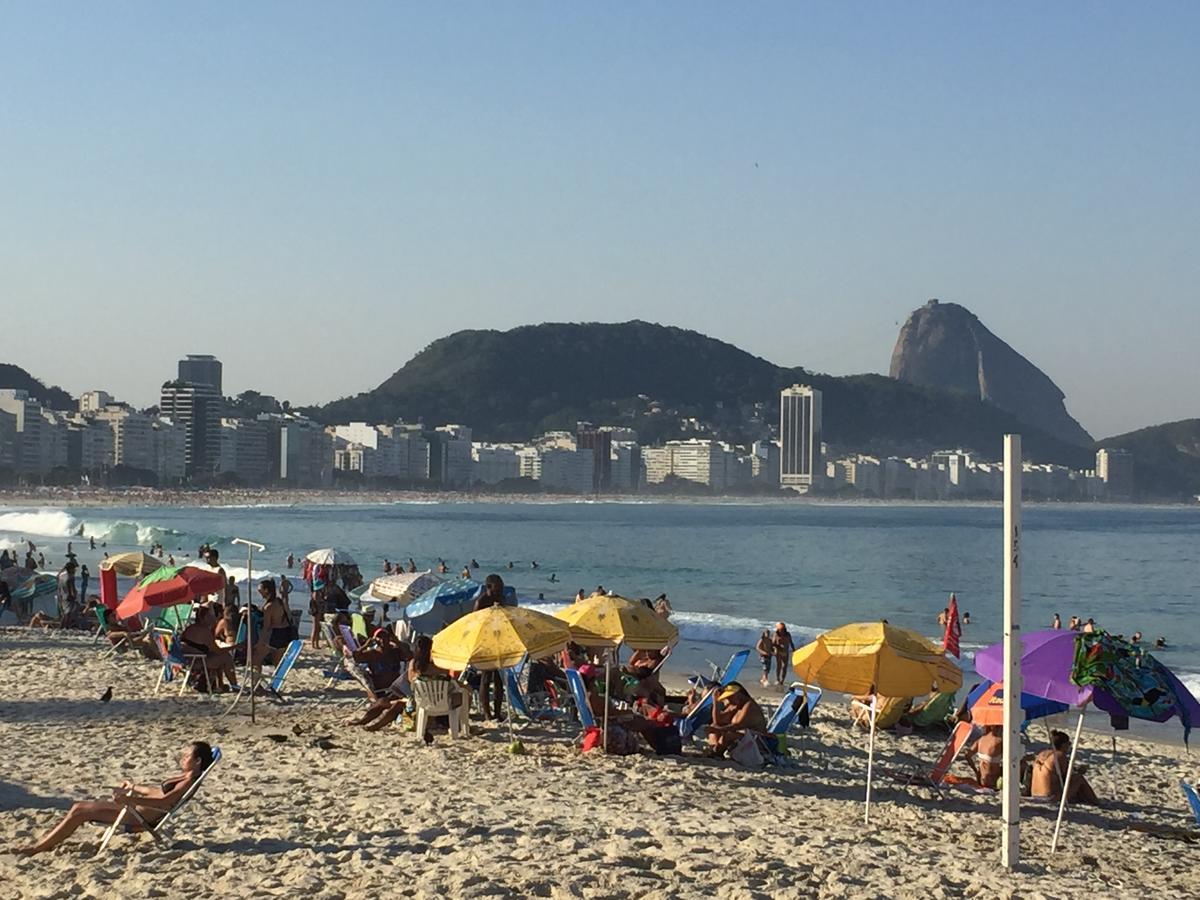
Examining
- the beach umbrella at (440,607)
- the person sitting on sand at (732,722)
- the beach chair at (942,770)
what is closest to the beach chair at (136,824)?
the person sitting on sand at (732,722)

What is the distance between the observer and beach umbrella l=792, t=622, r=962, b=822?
8422 millimetres

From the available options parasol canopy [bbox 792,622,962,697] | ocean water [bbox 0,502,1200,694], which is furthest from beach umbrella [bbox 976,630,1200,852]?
ocean water [bbox 0,502,1200,694]

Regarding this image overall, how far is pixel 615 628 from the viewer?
34.7 feet

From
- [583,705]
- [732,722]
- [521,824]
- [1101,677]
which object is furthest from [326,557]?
[1101,677]

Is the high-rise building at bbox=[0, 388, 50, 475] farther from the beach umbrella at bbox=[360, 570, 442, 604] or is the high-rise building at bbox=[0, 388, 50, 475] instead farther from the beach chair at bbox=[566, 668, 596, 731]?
the beach chair at bbox=[566, 668, 596, 731]

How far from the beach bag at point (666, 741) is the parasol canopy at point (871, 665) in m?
2.04

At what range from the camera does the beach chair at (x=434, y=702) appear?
427 inches

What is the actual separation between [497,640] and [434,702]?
1.21m

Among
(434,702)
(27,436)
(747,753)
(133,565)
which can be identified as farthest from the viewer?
(27,436)

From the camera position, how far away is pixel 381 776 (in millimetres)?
9219

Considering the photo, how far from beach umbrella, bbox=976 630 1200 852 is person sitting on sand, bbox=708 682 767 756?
3217 millimetres

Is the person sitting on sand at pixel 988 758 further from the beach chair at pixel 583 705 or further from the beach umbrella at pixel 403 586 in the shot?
the beach umbrella at pixel 403 586

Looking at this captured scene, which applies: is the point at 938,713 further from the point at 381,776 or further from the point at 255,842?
the point at 255,842

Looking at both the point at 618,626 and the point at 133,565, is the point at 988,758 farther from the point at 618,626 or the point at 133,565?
the point at 133,565
